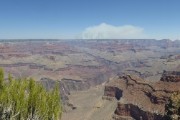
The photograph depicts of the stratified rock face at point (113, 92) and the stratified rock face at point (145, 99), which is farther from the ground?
the stratified rock face at point (145, 99)

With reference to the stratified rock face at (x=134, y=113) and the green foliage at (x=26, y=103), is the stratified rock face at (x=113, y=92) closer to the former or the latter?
the stratified rock face at (x=134, y=113)

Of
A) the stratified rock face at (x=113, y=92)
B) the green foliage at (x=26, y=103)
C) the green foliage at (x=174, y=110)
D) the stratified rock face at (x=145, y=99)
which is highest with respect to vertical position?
the green foliage at (x=26, y=103)

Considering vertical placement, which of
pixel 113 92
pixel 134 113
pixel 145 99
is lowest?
pixel 113 92

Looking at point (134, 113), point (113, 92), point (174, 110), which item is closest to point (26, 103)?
point (174, 110)

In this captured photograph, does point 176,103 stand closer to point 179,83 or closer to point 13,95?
point 13,95

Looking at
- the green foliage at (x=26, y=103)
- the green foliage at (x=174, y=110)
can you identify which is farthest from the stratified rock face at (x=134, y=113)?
the green foliage at (x=26, y=103)

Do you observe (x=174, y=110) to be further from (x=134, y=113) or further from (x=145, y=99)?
(x=145, y=99)
